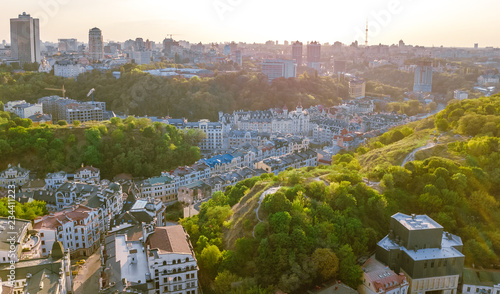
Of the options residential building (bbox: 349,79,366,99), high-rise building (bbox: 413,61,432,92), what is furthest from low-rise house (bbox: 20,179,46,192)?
high-rise building (bbox: 413,61,432,92)

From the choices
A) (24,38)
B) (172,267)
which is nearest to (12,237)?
(172,267)

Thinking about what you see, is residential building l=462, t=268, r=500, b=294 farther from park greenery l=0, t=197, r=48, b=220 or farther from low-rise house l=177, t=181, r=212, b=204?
park greenery l=0, t=197, r=48, b=220

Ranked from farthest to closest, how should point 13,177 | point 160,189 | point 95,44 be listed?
point 95,44, point 13,177, point 160,189

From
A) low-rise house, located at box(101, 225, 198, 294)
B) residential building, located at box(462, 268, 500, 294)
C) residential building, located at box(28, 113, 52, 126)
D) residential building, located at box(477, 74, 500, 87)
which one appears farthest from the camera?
residential building, located at box(477, 74, 500, 87)

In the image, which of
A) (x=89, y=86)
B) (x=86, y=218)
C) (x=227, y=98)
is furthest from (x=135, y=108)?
(x=86, y=218)

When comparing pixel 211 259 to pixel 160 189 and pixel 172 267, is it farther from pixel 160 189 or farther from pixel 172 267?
pixel 160 189

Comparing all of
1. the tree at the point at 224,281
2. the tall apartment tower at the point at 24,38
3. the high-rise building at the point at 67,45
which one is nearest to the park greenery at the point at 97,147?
the tree at the point at 224,281

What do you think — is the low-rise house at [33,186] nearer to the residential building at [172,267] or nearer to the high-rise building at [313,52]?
the residential building at [172,267]
